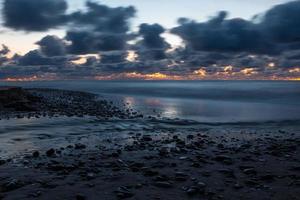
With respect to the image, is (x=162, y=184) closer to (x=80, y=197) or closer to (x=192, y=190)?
(x=192, y=190)

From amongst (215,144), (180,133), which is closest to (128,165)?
(215,144)

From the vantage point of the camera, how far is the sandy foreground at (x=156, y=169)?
11648mm

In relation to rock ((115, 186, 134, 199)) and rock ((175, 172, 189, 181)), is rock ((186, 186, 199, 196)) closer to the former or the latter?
rock ((175, 172, 189, 181))

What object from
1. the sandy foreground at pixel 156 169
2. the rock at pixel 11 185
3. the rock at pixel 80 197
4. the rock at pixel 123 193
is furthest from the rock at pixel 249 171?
the rock at pixel 11 185

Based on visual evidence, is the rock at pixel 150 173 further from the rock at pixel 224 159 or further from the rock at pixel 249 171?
the rock at pixel 224 159

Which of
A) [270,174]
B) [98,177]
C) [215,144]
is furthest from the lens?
[215,144]

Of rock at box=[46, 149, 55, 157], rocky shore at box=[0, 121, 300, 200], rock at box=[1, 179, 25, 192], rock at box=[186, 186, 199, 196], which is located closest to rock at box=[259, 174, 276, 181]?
rocky shore at box=[0, 121, 300, 200]

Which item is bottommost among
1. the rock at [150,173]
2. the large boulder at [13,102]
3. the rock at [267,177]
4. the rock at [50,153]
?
the rock at [267,177]

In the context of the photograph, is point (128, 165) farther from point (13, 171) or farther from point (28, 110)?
point (28, 110)

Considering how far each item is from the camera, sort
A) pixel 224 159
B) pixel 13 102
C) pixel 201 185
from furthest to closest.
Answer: pixel 13 102 < pixel 224 159 < pixel 201 185

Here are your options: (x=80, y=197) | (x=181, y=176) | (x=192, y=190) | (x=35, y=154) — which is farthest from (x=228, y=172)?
(x=35, y=154)

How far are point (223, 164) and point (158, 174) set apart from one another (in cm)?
351

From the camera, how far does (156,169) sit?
1474cm

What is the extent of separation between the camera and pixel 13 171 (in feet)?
45.4
